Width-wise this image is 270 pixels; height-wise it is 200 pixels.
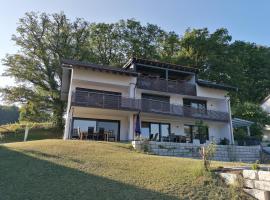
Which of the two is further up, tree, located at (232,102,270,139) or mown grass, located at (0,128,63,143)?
tree, located at (232,102,270,139)

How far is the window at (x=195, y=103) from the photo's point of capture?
27.4m

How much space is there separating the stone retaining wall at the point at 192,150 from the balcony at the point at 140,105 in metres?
5.42

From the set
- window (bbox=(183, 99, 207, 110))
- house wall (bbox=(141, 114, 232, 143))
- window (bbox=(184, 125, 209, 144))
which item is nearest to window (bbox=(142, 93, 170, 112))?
house wall (bbox=(141, 114, 232, 143))

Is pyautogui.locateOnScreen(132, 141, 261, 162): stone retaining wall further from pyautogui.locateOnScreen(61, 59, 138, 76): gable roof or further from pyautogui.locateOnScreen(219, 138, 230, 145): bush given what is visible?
pyautogui.locateOnScreen(61, 59, 138, 76): gable roof

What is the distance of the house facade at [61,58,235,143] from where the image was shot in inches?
860

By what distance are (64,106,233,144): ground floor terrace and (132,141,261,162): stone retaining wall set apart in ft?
7.34

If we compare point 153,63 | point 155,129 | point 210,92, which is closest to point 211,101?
point 210,92

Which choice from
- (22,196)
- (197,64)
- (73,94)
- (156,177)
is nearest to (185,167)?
(156,177)

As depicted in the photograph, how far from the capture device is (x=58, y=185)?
8273 mm

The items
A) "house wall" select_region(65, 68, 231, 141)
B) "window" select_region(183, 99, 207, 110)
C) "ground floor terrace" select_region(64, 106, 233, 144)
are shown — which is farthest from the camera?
"window" select_region(183, 99, 207, 110)

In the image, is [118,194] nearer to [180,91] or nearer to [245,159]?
[245,159]

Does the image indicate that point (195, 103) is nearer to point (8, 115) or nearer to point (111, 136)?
point (111, 136)

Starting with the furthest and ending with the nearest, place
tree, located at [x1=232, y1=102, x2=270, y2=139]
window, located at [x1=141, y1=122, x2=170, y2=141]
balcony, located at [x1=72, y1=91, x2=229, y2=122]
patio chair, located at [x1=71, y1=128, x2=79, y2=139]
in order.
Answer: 1. tree, located at [x1=232, y1=102, x2=270, y2=139]
2. window, located at [x1=141, y1=122, x2=170, y2=141]
3. patio chair, located at [x1=71, y1=128, x2=79, y2=139]
4. balcony, located at [x1=72, y1=91, x2=229, y2=122]

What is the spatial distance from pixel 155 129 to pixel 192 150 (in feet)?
23.2
